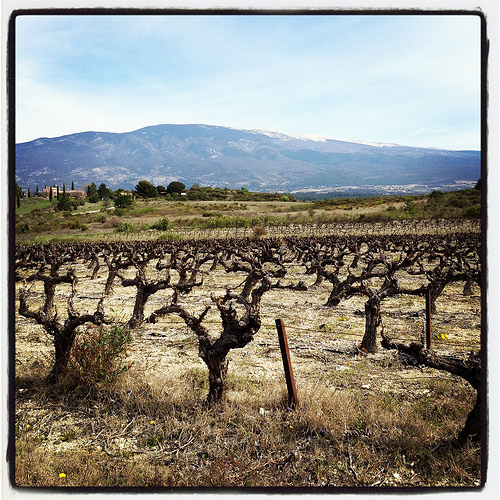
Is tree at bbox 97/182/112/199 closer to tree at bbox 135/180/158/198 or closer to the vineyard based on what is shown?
tree at bbox 135/180/158/198

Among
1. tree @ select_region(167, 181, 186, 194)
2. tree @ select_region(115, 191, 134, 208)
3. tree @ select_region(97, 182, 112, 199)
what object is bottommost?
tree @ select_region(115, 191, 134, 208)

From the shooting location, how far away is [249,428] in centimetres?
458

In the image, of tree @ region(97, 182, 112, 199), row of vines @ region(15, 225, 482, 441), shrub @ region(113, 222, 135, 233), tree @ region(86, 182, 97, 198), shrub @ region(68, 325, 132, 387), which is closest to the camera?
row of vines @ region(15, 225, 482, 441)

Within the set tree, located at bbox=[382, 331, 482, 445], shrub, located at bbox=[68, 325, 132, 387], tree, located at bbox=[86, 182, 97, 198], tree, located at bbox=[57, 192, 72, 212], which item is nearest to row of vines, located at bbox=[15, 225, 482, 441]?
tree, located at bbox=[382, 331, 482, 445]

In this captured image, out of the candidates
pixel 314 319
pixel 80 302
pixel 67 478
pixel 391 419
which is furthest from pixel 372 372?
pixel 80 302

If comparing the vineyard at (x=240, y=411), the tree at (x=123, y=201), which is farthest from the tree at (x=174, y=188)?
the vineyard at (x=240, y=411)

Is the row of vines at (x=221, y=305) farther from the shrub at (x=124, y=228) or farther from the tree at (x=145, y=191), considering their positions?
the tree at (x=145, y=191)

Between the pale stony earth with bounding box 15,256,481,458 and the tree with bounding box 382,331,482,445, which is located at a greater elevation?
the tree with bounding box 382,331,482,445

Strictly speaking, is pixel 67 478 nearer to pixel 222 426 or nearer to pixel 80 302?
pixel 222 426

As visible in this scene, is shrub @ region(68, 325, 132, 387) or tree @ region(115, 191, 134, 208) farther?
tree @ region(115, 191, 134, 208)

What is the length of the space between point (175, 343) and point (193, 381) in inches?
119

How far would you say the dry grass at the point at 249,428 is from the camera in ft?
12.2

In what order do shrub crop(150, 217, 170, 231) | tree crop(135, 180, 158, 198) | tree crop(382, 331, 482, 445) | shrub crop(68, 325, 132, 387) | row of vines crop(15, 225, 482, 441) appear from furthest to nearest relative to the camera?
tree crop(135, 180, 158, 198), shrub crop(150, 217, 170, 231), shrub crop(68, 325, 132, 387), row of vines crop(15, 225, 482, 441), tree crop(382, 331, 482, 445)

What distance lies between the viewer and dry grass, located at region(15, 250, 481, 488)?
3.71m
